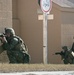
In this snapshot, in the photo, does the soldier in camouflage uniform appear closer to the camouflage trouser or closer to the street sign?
the camouflage trouser

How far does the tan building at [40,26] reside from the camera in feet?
61.5

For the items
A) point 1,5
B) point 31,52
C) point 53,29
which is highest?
point 1,5

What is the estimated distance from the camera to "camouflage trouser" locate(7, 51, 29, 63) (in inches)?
556

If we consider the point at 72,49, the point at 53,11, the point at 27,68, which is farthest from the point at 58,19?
the point at 27,68

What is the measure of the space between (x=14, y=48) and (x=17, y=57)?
372 mm

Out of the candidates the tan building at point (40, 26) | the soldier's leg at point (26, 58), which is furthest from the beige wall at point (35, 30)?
the soldier's leg at point (26, 58)

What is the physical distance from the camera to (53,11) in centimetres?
1897

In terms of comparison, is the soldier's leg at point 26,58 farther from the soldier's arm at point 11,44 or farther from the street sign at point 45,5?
the street sign at point 45,5

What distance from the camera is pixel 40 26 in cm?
1956

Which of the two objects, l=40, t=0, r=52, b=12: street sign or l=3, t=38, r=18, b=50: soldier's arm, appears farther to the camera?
l=3, t=38, r=18, b=50: soldier's arm

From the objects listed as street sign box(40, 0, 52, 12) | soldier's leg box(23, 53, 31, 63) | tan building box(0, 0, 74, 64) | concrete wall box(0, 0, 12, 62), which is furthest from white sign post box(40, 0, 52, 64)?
tan building box(0, 0, 74, 64)

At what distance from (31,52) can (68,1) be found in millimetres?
3477

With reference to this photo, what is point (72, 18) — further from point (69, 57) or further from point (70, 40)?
point (69, 57)

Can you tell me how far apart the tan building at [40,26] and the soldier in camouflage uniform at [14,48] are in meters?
4.69
